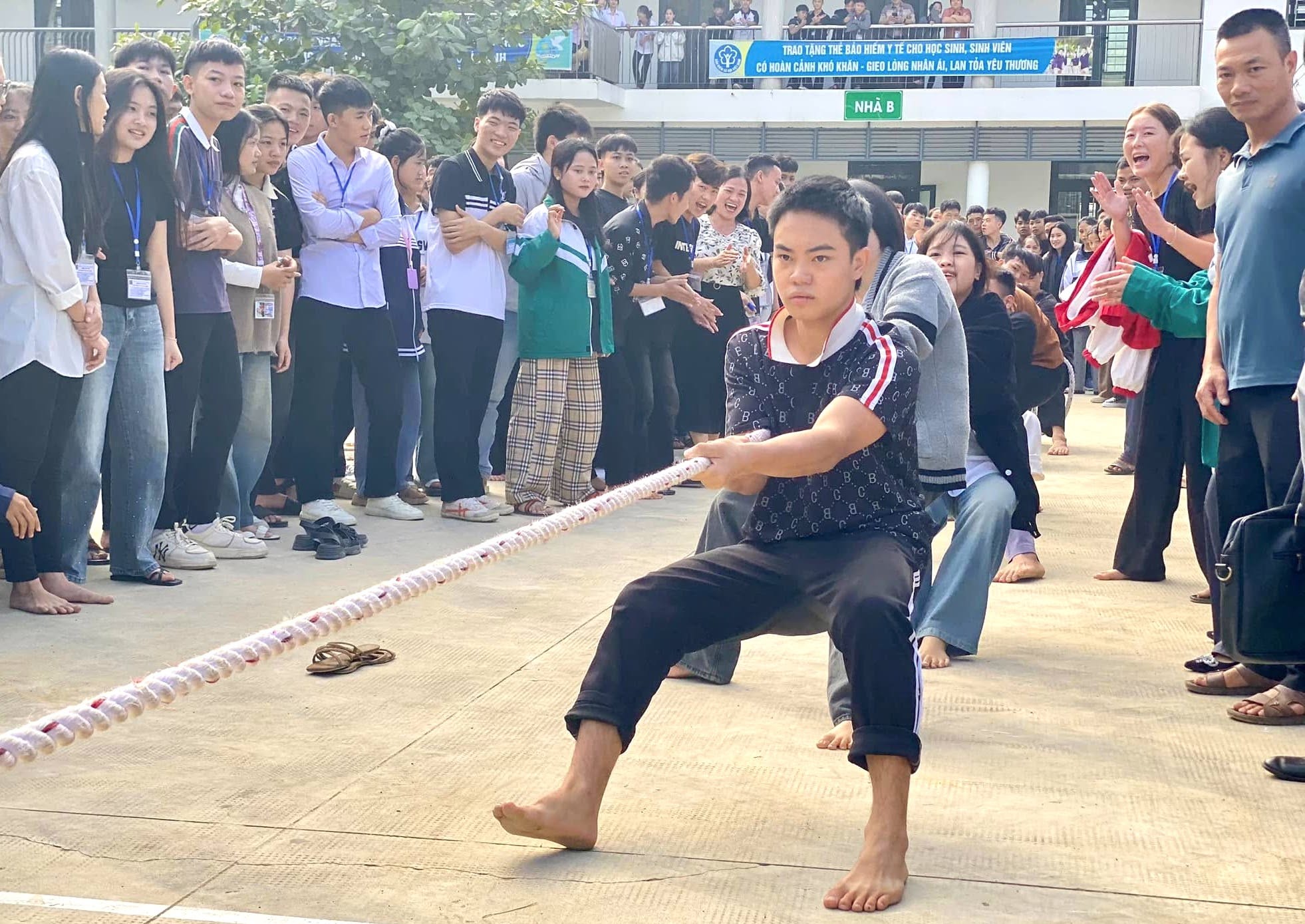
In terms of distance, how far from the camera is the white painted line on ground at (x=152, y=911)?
8.96 ft

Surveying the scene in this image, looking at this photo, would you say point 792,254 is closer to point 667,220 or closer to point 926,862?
point 926,862

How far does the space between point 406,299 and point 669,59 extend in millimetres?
20328

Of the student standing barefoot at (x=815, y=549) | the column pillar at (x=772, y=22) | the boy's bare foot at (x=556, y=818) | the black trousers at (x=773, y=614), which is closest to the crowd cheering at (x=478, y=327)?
the student standing barefoot at (x=815, y=549)

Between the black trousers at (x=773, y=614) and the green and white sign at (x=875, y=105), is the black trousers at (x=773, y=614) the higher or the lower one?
the lower one

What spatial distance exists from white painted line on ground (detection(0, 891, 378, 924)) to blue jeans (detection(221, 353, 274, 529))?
3496mm

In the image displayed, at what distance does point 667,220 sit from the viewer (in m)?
8.35

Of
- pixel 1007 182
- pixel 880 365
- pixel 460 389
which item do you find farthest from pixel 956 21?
pixel 880 365

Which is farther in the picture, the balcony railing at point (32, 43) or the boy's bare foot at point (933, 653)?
the balcony railing at point (32, 43)

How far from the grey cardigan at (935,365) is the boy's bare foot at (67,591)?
273 cm

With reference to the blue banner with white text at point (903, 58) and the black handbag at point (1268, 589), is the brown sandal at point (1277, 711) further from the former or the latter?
the blue banner with white text at point (903, 58)

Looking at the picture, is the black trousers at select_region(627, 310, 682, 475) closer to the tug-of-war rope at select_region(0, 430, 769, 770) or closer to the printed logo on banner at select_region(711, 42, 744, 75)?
the tug-of-war rope at select_region(0, 430, 769, 770)

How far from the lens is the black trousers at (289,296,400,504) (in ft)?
21.2

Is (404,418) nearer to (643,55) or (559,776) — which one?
(559,776)

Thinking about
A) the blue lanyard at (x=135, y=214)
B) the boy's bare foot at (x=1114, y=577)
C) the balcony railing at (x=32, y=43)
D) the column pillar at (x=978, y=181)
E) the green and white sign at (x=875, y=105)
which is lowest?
the boy's bare foot at (x=1114, y=577)
